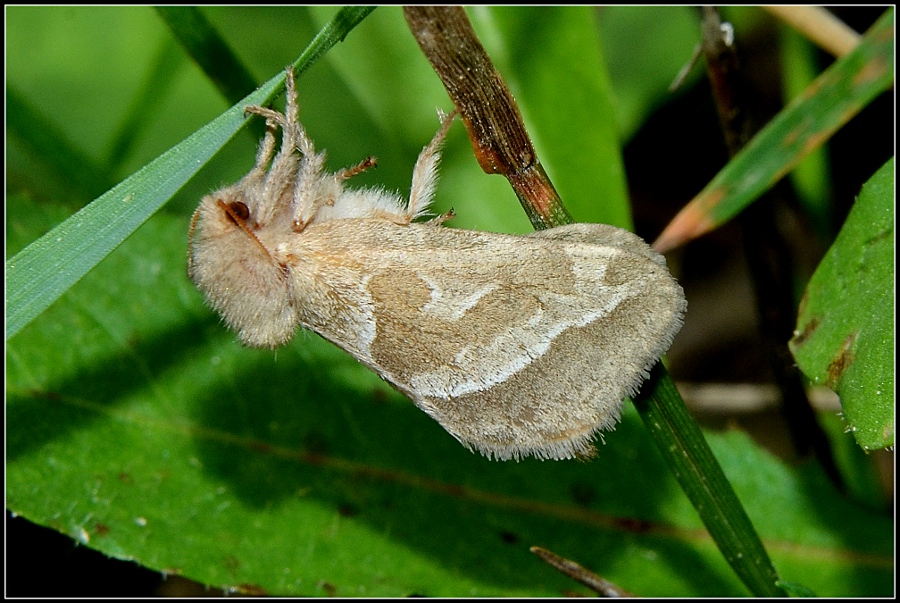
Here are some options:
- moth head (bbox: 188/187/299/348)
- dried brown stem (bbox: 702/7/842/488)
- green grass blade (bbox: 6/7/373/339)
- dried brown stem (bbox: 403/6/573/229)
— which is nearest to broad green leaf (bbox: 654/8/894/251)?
dried brown stem (bbox: 702/7/842/488)

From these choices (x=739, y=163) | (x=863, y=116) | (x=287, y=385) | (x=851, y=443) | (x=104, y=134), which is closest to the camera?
(x=739, y=163)

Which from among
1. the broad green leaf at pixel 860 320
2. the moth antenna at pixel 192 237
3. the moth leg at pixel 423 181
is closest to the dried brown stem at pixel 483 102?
the moth leg at pixel 423 181

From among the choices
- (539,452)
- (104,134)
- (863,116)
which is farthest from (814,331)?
(104,134)

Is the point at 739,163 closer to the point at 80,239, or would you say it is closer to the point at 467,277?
the point at 467,277

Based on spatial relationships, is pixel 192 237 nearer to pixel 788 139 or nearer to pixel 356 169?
pixel 356 169

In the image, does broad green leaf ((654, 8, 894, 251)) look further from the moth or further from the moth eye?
the moth eye

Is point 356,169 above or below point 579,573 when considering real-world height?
above

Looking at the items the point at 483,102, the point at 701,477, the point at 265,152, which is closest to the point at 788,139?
the point at 701,477
